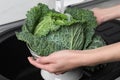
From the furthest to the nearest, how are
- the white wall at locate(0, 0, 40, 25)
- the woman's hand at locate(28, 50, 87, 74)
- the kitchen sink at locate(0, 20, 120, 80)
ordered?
the white wall at locate(0, 0, 40, 25)
the kitchen sink at locate(0, 20, 120, 80)
the woman's hand at locate(28, 50, 87, 74)

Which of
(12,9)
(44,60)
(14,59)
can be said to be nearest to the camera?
(44,60)

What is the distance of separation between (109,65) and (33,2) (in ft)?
2.10

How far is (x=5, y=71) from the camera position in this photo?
92cm

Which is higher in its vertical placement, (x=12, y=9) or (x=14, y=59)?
(x=12, y=9)

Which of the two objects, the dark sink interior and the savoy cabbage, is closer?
the savoy cabbage

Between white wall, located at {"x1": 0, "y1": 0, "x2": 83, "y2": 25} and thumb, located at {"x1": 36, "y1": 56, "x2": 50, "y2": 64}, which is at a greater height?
white wall, located at {"x1": 0, "y1": 0, "x2": 83, "y2": 25}

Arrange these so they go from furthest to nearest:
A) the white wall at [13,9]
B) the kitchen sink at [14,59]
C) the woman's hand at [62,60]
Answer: the white wall at [13,9]
the kitchen sink at [14,59]
the woman's hand at [62,60]

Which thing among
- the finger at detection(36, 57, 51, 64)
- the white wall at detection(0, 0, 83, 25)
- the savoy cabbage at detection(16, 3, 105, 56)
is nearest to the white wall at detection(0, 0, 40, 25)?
the white wall at detection(0, 0, 83, 25)

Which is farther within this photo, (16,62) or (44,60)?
(16,62)

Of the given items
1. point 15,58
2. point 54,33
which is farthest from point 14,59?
point 54,33

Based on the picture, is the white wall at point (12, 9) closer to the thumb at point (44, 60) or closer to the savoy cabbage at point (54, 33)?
the savoy cabbage at point (54, 33)

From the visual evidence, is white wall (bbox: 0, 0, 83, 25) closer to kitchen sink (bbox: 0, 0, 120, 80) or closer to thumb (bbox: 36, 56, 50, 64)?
kitchen sink (bbox: 0, 0, 120, 80)

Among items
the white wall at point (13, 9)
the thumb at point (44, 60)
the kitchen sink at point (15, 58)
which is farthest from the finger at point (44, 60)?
the white wall at point (13, 9)

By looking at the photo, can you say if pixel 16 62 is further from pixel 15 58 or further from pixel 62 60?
pixel 62 60
